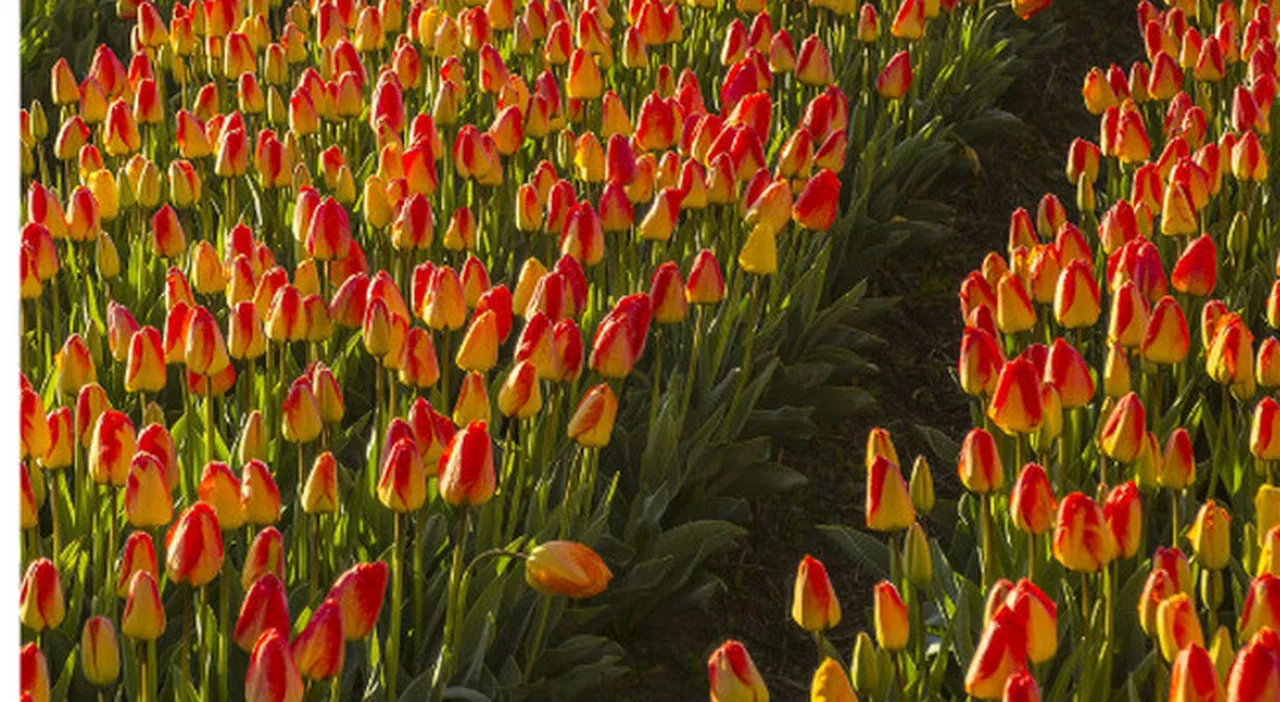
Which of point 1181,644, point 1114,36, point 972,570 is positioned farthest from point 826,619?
Result: point 1114,36

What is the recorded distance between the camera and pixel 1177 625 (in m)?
2.10

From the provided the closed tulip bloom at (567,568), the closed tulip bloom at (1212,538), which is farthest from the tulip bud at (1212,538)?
the closed tulip bloom at (567,568)

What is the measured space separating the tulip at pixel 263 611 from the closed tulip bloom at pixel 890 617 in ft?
2.29

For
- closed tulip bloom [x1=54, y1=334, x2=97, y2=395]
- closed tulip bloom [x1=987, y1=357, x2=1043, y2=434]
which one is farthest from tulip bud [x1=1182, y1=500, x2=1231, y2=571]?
closed tulip bloom [x1=54, y1=334, x2=97, y2=395]

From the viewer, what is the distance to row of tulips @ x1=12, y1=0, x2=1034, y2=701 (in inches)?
97.6

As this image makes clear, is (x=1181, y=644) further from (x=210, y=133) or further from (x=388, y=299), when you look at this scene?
(x=210, y=133)

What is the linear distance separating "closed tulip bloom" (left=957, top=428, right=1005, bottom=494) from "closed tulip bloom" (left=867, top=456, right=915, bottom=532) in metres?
0.15

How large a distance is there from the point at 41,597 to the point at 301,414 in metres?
0.52

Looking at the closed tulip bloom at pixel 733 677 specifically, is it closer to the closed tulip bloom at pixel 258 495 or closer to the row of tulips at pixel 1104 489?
the row of tulips at pixel 1104 489

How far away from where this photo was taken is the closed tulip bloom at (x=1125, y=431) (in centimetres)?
259

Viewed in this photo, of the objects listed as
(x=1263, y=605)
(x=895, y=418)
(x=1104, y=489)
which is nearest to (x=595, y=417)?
(x=1104, y=489)

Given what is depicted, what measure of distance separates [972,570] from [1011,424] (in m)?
0.68

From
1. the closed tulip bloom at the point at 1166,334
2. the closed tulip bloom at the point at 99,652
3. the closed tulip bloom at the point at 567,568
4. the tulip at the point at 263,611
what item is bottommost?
the closed tulip bloom at the point at 99,652

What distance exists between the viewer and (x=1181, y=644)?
6.93 ft
